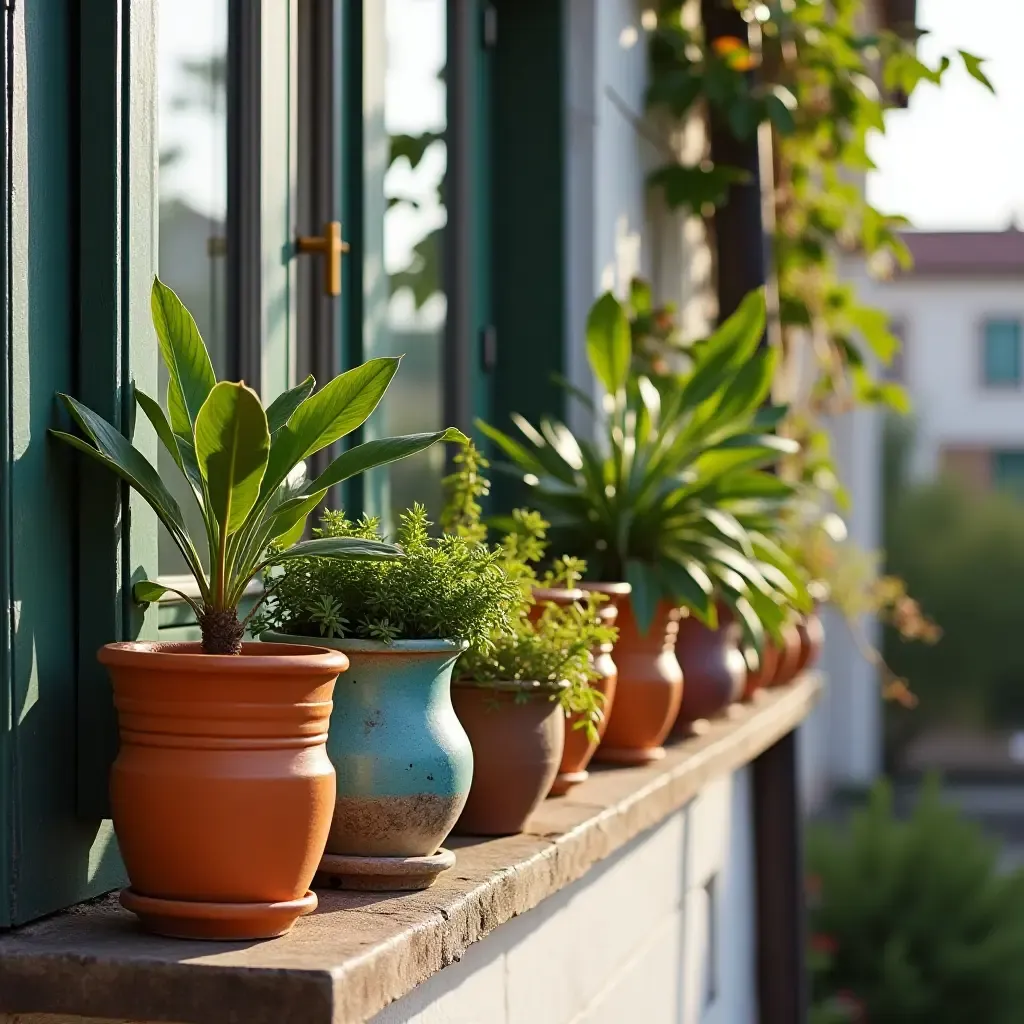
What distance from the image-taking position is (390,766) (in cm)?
165

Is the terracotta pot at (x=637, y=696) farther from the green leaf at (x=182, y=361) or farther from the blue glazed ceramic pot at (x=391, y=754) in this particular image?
the green leaf at (x=182, y=361)

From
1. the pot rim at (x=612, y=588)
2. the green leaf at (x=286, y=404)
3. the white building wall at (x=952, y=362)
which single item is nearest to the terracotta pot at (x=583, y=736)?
the pot rim at (x=612, y=588)

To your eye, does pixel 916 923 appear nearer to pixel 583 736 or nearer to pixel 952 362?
pixel 583 736

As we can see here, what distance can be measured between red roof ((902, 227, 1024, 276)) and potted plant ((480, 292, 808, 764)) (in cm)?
2436

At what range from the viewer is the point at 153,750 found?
1.44m

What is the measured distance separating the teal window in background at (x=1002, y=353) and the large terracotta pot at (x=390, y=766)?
88.6ft

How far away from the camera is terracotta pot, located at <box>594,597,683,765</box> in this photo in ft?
8.84

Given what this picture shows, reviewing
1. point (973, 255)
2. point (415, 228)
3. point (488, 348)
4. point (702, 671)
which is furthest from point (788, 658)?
point (973, 255)

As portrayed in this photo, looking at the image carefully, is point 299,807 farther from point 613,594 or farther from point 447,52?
point 447,52

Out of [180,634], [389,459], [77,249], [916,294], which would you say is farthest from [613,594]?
[916,294]

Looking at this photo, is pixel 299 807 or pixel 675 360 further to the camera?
pixel 675 360

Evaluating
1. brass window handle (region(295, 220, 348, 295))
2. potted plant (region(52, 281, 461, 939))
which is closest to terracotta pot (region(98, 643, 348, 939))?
potted plant (region(52, 281, 461, 939))

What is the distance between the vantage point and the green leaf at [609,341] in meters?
2.92

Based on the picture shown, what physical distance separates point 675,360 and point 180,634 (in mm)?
2581
